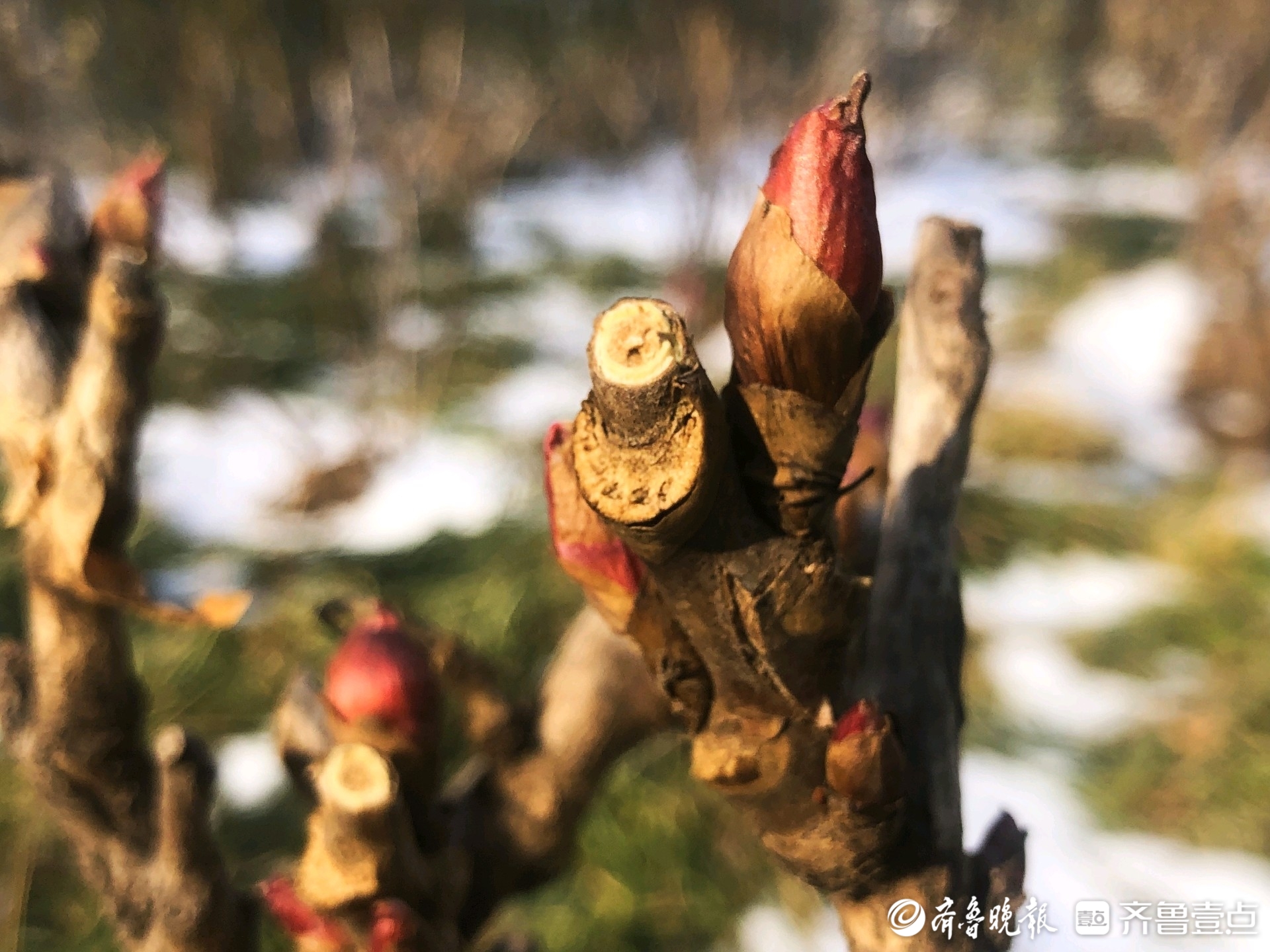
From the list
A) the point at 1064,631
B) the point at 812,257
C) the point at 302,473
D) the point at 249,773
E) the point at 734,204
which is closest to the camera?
the point at 812,257

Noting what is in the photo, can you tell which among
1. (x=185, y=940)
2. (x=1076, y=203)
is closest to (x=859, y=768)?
(x=185, y=940)

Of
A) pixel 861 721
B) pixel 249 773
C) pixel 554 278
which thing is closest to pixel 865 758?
pixel 861 721

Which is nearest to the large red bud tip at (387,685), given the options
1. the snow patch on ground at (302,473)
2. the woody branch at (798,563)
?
the woody branch at (798,563)

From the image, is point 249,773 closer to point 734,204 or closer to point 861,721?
point 861,721

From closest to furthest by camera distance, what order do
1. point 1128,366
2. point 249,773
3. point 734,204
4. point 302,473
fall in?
1. point 249,773
2. point 302,473
3. point 1128,366
4. point 734,204

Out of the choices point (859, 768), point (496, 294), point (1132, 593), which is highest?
point (496, 294)

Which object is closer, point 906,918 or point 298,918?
point 906,918

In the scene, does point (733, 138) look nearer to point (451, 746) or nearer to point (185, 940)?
point (451, 746)
